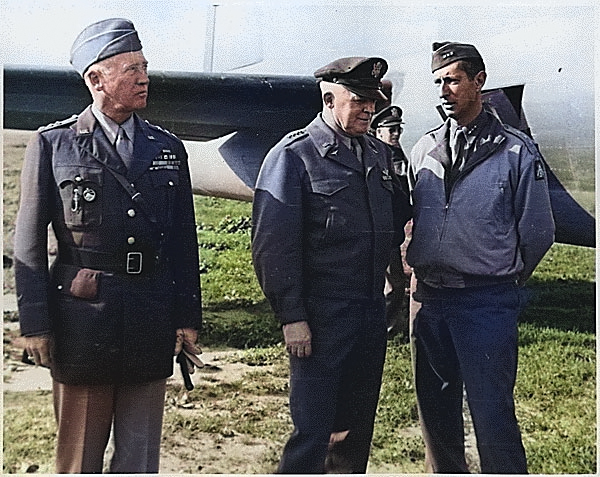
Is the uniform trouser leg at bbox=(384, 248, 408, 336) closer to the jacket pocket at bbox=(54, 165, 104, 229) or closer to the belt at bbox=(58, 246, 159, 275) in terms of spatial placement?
the belt at bbox=(58, 246, 159, 275)

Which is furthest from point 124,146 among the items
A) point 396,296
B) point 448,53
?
point 448,53

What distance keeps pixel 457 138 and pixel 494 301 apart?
24.3 inches

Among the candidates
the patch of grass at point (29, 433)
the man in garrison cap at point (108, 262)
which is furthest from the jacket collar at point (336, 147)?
the patch of grass at point (29, 433)

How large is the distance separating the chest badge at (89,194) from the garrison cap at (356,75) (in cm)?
91

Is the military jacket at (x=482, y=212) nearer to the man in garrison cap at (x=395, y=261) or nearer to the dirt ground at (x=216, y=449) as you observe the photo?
the man in garrison cap at (x=395, y=261)

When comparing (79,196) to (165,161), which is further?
(165,161)

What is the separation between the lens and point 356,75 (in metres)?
3.42

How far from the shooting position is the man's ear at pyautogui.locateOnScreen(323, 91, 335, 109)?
3418 mm

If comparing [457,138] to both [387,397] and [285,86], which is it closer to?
[285,86]

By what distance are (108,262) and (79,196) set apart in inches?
9.9

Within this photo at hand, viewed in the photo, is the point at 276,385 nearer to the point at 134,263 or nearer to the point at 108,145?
the point at 134,263

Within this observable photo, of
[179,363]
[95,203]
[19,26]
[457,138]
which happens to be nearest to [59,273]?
[95,203]

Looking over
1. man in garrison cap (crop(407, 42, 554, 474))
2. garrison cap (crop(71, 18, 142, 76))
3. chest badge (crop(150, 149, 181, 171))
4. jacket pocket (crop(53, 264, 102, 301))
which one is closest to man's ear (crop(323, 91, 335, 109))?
man in garrison cap (crop(407, 42, 554, 474))

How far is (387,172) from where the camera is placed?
344 centimetres
